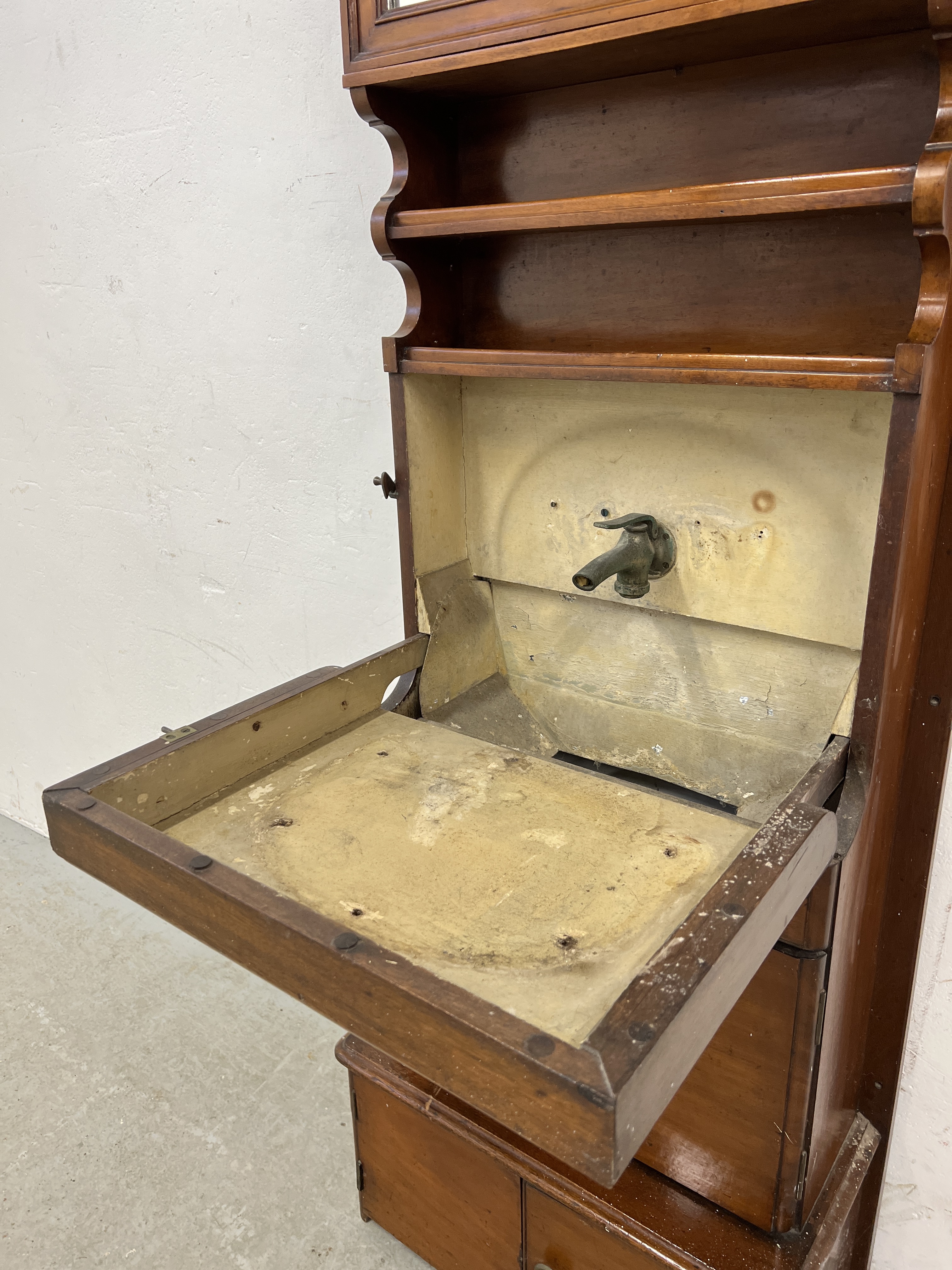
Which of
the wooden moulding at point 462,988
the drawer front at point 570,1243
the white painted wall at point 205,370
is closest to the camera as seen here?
the wooden moulding at point 462,988

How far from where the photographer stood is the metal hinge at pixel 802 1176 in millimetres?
969

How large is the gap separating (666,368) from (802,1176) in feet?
2.75

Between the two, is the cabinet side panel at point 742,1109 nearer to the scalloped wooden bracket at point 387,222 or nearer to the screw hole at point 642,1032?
the screw hole at point 642,1032

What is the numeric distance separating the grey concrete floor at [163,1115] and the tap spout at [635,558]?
108cm

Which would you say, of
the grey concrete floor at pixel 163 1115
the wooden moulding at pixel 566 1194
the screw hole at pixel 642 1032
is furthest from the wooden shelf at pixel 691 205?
the grey concrete floor at pixel 163 1115

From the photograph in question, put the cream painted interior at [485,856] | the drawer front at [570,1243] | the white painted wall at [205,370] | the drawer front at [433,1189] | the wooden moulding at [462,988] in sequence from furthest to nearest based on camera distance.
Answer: the white painted wall at [205,370] < the drawer front at [433,1189] < the drawer front at [570,1243] < the cream painted interior at [485,856] < the wooden moulding at [462,988]

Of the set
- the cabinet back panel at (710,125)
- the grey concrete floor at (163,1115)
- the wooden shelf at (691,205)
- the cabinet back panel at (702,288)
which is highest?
the cabinet back panel at (710,125)

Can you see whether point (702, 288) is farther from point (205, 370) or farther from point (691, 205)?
point (205, 370)

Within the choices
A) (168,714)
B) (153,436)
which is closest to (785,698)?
(153,436)

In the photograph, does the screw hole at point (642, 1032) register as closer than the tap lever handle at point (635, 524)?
Yes

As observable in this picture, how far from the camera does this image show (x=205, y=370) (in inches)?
65.4

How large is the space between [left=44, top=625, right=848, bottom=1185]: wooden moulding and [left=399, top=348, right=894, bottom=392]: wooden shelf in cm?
35

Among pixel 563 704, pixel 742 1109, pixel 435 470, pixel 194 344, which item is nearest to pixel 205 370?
pixel 194 344

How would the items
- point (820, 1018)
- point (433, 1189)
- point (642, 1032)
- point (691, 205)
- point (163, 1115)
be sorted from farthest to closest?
1. point (163, 1115)
2. point (433, 1189)
3. point (820, 1018)
4. point (691, 205)
5. point (642, 1032)
